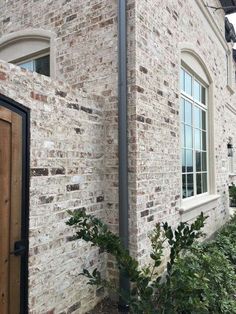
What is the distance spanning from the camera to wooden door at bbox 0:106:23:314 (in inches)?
102

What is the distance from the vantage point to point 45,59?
5184 mm

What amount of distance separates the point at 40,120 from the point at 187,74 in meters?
4.11

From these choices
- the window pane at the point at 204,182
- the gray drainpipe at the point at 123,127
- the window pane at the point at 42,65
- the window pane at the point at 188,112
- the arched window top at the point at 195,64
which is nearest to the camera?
the gray drainpipe at the point at 123,127

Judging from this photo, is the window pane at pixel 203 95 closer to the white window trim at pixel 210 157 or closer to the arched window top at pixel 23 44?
the white window trim at pixel 210 157

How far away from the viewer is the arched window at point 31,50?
495 cm

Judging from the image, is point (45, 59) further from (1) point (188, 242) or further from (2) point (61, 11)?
(1) point (188, 242)

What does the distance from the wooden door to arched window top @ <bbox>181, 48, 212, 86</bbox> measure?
155 inches

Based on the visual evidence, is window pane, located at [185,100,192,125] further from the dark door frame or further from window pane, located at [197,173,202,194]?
the dark door frame

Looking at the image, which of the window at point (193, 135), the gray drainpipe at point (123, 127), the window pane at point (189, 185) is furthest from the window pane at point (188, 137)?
the gray drainpipe at point (123, 127)

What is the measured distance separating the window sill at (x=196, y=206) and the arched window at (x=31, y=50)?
315 centimetres

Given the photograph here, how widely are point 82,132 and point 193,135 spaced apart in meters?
3.44

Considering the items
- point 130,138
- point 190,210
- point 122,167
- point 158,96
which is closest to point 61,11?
point 158,96

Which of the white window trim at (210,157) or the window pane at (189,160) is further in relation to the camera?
the window pane at (189,160)

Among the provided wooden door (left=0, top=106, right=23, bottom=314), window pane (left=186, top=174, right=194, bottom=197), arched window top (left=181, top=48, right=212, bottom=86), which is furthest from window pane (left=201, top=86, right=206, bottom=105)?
wooden door (left=0, top=106, right=23, bottom=314)
